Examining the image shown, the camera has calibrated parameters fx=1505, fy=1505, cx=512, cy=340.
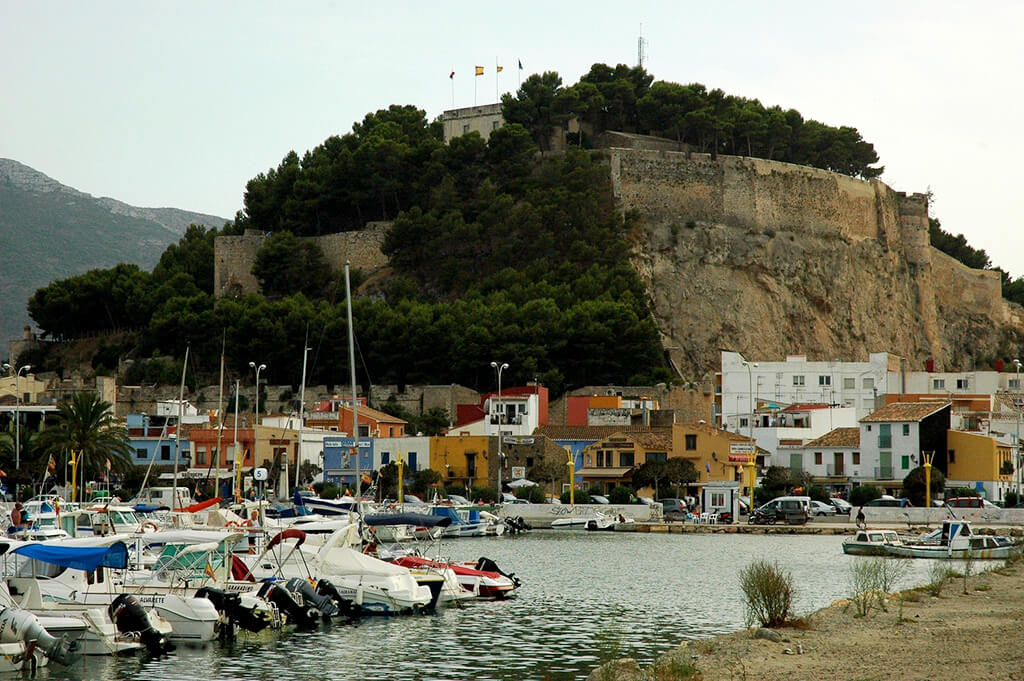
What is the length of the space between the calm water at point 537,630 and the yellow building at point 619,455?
17.0 m

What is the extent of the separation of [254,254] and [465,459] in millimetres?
29395

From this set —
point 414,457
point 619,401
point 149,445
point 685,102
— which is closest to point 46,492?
point 149,445

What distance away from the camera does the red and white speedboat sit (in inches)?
1061

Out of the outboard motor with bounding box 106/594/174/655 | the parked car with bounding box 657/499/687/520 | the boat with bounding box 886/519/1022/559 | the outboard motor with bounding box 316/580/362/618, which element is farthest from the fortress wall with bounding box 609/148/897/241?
the outboard motor with bounding box 106/594/174/655

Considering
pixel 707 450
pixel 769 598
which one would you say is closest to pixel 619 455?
pixel 707 450

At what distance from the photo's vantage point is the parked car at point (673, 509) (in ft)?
163

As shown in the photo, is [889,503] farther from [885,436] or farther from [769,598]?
[769,598]

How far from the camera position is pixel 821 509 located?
48.6 meters

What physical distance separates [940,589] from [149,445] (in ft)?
133

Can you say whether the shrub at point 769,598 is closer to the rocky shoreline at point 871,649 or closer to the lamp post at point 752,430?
the rocky shoreline at point 871,649

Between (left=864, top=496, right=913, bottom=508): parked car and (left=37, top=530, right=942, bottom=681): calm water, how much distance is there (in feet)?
36.6

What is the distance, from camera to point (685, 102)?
83562mm

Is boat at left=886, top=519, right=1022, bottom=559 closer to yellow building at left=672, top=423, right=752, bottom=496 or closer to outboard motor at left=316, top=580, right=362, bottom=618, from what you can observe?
yellow building at left=672, top=423, right=752, bottom=496

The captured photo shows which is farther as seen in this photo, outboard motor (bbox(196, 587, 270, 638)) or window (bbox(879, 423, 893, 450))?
window (bbox(879, 423, 893, 450))
